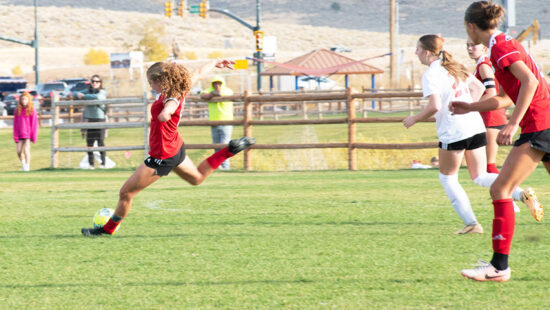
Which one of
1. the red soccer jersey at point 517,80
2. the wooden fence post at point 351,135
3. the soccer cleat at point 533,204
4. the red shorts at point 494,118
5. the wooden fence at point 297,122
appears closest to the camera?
the red soccer jersey at point 517,80

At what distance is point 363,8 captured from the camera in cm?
17550

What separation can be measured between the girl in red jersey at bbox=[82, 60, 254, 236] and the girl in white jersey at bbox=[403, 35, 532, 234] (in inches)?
75.4

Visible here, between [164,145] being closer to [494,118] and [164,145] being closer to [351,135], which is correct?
[494,118]

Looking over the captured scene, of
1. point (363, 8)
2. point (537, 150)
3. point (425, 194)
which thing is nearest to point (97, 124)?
point (425, 194)

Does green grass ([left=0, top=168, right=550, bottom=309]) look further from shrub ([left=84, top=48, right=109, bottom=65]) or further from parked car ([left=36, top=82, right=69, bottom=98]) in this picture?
shrub ([left=84, top=48, right=109, bottom=65])

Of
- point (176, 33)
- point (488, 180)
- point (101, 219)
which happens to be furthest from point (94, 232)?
point (176, 33)

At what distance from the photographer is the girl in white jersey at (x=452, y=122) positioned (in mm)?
7133

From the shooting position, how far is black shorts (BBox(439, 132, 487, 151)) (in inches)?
284

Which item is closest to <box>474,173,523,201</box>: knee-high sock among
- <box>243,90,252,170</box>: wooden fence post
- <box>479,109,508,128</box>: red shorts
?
<box>479,109,508,128</box>: red shorts

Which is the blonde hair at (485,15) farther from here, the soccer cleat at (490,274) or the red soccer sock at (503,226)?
the soccer cleat at (490,274)

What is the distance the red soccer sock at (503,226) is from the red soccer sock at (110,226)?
353 cm

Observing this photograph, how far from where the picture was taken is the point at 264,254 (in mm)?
6559

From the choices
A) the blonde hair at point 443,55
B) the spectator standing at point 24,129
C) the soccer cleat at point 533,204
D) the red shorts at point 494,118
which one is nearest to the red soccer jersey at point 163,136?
the blonde hair at point 443,55

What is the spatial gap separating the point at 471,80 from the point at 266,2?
183m
